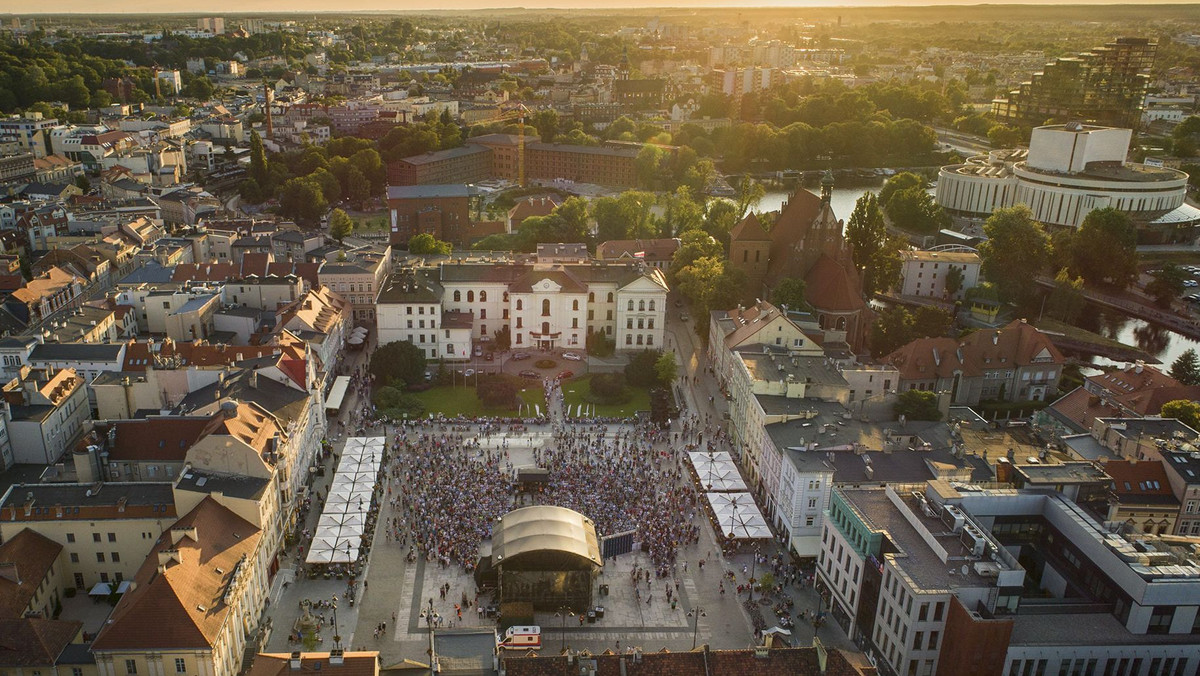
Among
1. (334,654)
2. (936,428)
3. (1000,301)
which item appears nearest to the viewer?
(334,654)

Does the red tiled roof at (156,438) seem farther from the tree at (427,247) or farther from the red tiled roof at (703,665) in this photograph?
the tree at (427,247)

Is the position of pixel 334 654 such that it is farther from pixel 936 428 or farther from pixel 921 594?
pixel 936 428

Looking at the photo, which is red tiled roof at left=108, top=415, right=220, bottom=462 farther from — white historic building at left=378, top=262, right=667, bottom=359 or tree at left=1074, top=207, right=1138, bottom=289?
tree at left=1074, top=207, right=1138, bottom=289

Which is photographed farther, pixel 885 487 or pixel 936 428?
pixel 936 428

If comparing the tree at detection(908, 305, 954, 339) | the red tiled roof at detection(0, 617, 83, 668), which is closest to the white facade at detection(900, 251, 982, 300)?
the tree at detection(908, 305, 954, 339)

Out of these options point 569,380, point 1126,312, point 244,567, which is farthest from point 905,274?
point 244,567

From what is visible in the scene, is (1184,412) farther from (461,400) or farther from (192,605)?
(192,605)

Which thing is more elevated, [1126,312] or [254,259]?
[254,259]

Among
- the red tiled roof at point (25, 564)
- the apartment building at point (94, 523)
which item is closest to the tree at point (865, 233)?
the apartment building at point (94, 523)
